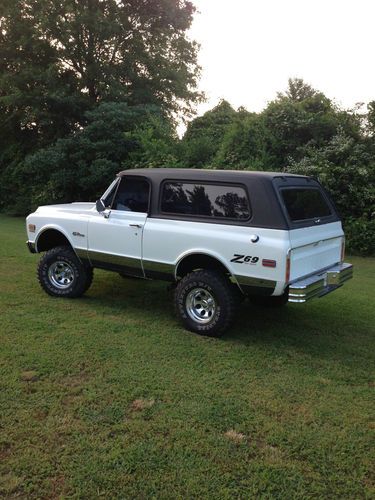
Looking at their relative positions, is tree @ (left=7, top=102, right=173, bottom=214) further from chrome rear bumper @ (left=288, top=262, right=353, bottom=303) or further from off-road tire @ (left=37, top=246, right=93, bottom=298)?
chrome rear bumper @ (left=288, top=262, right=353, bottom=303)

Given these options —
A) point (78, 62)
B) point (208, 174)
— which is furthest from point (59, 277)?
point (78, 62)

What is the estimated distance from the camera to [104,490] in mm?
2660

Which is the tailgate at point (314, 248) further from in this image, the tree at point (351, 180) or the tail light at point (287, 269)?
the tree at point (351, 180)

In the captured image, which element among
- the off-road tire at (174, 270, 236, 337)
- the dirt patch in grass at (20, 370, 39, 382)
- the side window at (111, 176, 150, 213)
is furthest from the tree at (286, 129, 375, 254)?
Result: the dirt patch in grass at (20, 370, 39, 382)

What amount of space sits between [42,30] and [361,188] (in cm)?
1556

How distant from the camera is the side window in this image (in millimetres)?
5523

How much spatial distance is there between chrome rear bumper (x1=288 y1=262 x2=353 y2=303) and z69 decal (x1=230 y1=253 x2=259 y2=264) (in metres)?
0.44

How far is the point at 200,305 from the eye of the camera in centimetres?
511

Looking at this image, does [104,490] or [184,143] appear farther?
[184,143]

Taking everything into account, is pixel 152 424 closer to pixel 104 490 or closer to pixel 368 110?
pixel 104 490

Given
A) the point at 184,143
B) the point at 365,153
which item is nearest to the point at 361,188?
the point at 365,153

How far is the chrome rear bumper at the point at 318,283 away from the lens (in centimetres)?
446

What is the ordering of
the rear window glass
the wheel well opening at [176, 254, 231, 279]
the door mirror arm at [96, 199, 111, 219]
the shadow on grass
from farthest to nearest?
the door mirror arm at [96, 199, 111, 219] → the wheel well opening at [176, 254, 231, 279] → the shadow on grass → the rear window glass

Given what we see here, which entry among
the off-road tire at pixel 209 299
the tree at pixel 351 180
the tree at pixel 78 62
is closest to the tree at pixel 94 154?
the tree at pixel 78 62
